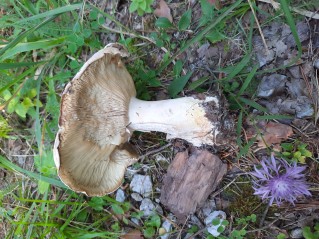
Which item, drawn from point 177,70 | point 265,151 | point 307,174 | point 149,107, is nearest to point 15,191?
point 149,107

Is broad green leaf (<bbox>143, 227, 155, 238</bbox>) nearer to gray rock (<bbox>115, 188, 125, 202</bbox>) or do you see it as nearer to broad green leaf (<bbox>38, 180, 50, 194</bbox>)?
gray rock (<bbox>115, 188, 125, 202</bbox>)

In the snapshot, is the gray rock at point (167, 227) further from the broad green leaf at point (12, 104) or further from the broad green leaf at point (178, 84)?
the broad green leaf at point (12, 104)

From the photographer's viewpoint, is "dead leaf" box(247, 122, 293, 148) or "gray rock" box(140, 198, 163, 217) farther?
"gray rock" box(140, 198, 163, 217)

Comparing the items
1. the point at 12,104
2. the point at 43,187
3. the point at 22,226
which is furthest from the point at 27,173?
the point at 12,104

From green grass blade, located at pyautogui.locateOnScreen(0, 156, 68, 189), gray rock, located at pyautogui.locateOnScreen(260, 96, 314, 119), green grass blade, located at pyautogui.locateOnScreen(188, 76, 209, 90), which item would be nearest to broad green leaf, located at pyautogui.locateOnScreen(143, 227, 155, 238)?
green grass blade, located at pyautogui.locateOnScreen(0, 156, 68, 189)

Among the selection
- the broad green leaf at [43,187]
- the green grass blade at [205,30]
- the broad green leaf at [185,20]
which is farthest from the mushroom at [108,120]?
the broad green leaf at [43,187]

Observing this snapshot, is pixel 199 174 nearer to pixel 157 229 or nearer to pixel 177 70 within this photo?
pixel 157 229
